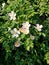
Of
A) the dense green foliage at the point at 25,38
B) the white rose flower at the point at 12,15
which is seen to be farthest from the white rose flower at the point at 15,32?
the white rose flower at the point at 12,15

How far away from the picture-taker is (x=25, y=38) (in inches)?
95.2

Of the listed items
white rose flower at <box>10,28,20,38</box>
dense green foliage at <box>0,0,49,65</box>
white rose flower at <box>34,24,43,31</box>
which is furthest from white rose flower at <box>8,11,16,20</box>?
white rose flower at <box>34,24,43,31</box>

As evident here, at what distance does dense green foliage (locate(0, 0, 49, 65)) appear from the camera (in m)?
2.46

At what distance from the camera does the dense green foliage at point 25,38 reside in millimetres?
2463

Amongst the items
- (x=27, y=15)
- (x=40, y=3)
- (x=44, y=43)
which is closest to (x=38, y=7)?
(x=40, y=3)

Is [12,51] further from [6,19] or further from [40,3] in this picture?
[40,3]

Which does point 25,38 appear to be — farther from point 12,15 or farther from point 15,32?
point 12,15

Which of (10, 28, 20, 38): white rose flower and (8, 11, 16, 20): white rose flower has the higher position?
(8, 11, 16, 20): white rose flower

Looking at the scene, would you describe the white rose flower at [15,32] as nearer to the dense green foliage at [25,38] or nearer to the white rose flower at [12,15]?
the dense green foliage at [25,38]

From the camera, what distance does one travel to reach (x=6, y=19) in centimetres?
257

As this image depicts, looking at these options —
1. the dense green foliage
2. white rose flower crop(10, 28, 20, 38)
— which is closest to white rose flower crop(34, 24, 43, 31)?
the dense green foliage

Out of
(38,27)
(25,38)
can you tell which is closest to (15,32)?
(25,38)

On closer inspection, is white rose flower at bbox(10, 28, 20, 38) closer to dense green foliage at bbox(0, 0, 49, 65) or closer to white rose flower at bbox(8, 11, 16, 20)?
dense green foliage at bbox(0, 0, 49, 65)

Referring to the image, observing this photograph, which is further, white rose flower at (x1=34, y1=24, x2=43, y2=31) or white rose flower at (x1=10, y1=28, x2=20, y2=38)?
white rose flower at (x1=34, y1=24, x2=43, y2=31)
